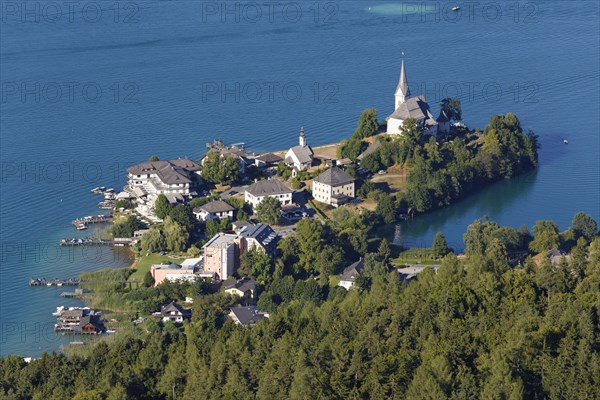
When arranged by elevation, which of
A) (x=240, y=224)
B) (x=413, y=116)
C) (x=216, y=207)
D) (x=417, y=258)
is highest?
(x=413, y=116)

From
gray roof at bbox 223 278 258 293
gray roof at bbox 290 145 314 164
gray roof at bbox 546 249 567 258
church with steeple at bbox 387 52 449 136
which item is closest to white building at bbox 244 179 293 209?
gray roof at bbox 290 145 314 164

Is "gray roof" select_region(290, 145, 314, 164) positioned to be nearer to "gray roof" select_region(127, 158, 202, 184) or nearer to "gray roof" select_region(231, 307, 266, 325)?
"gray roof" select_region(127, 158, 202, 184)

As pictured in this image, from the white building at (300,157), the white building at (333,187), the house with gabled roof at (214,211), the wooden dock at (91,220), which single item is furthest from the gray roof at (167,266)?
the white building at (300,157)

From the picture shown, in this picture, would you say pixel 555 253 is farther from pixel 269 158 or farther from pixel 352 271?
pixel 269 158

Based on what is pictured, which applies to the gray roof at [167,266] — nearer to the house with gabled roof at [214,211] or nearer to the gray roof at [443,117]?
the house with gabled roof at [214,211]

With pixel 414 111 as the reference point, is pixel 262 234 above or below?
below

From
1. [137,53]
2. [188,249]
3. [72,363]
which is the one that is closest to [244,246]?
[188,249]

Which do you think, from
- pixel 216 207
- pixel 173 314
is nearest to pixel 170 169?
pixel 216 207
